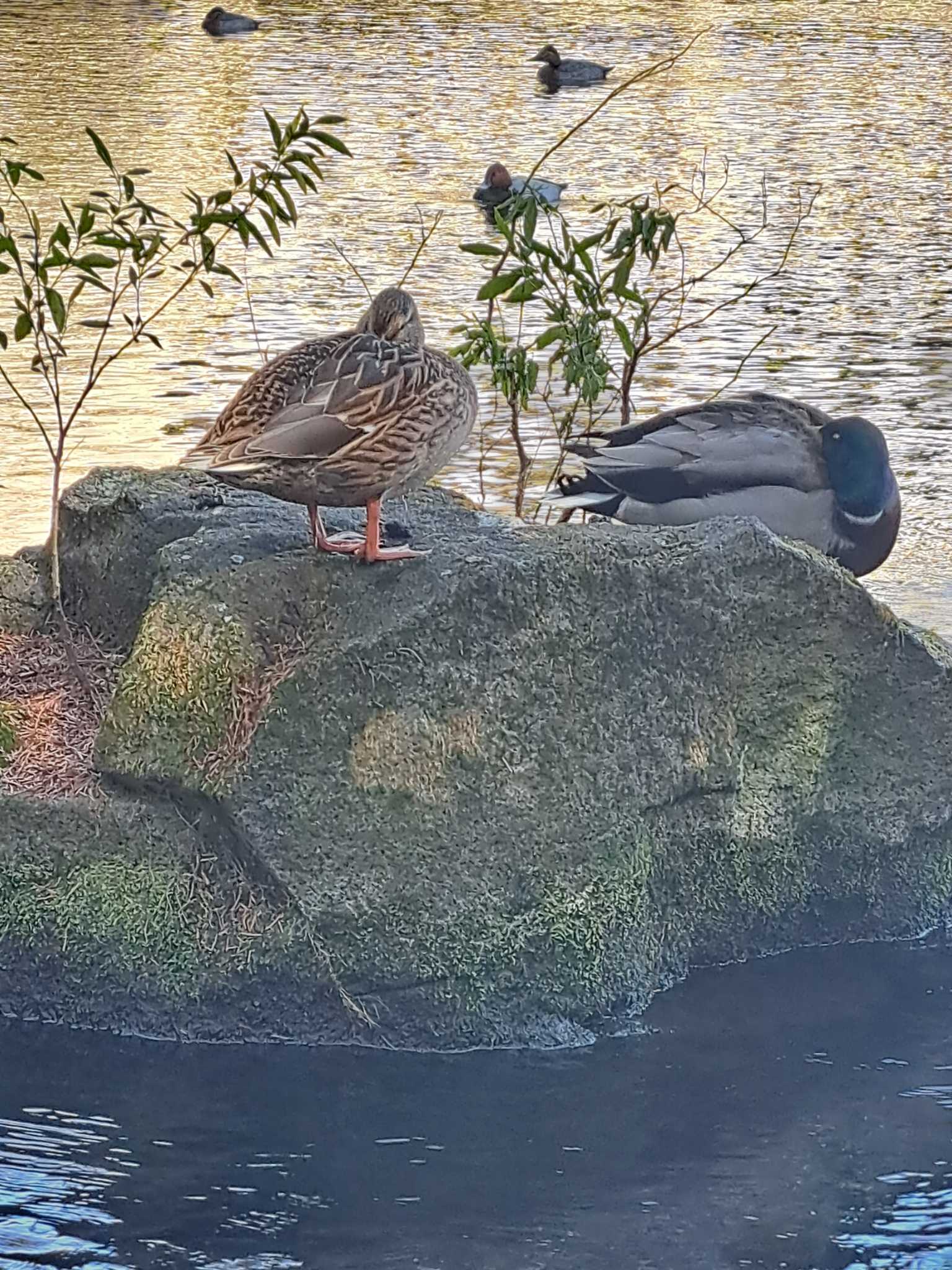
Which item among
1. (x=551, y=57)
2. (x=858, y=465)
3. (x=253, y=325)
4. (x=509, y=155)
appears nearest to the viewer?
(x=858, y=465)

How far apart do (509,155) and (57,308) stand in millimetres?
15747

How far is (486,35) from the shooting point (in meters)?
34.7

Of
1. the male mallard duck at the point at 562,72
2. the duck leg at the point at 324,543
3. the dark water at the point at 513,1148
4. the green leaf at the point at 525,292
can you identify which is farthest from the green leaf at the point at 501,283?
the male mallard duck at the point at 562,72

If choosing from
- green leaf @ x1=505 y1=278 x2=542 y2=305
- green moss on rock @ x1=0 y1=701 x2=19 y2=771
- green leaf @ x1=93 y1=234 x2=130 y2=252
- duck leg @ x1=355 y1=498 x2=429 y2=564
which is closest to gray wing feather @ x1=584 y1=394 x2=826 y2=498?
green leaf @ x1=505 y1=278 x2=542 y2=305

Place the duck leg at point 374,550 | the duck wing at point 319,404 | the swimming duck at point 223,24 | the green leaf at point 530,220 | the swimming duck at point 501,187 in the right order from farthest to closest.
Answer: the swimming duck at point 223,24, the swimming duck at point 501,187, the green leaf at point 530,220, the duck leg at point 374,550, the duck wing at point 319,404

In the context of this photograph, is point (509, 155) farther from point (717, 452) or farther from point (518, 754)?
point (518, 754)

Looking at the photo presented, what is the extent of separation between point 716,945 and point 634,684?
2.38ft

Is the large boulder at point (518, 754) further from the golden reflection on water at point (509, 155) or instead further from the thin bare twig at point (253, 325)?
the golden reflection on water at point (509, 155)

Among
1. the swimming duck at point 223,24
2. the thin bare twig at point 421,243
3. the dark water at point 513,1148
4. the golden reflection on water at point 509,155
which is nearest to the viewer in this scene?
the dark water at point 513,1148

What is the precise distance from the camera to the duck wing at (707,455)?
6.70 meters

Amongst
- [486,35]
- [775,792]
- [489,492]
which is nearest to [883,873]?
[775,792]

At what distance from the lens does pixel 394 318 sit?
5508 millimetres

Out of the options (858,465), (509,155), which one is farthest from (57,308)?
(509,155)

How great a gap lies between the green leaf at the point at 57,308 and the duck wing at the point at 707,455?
1.90 metres
